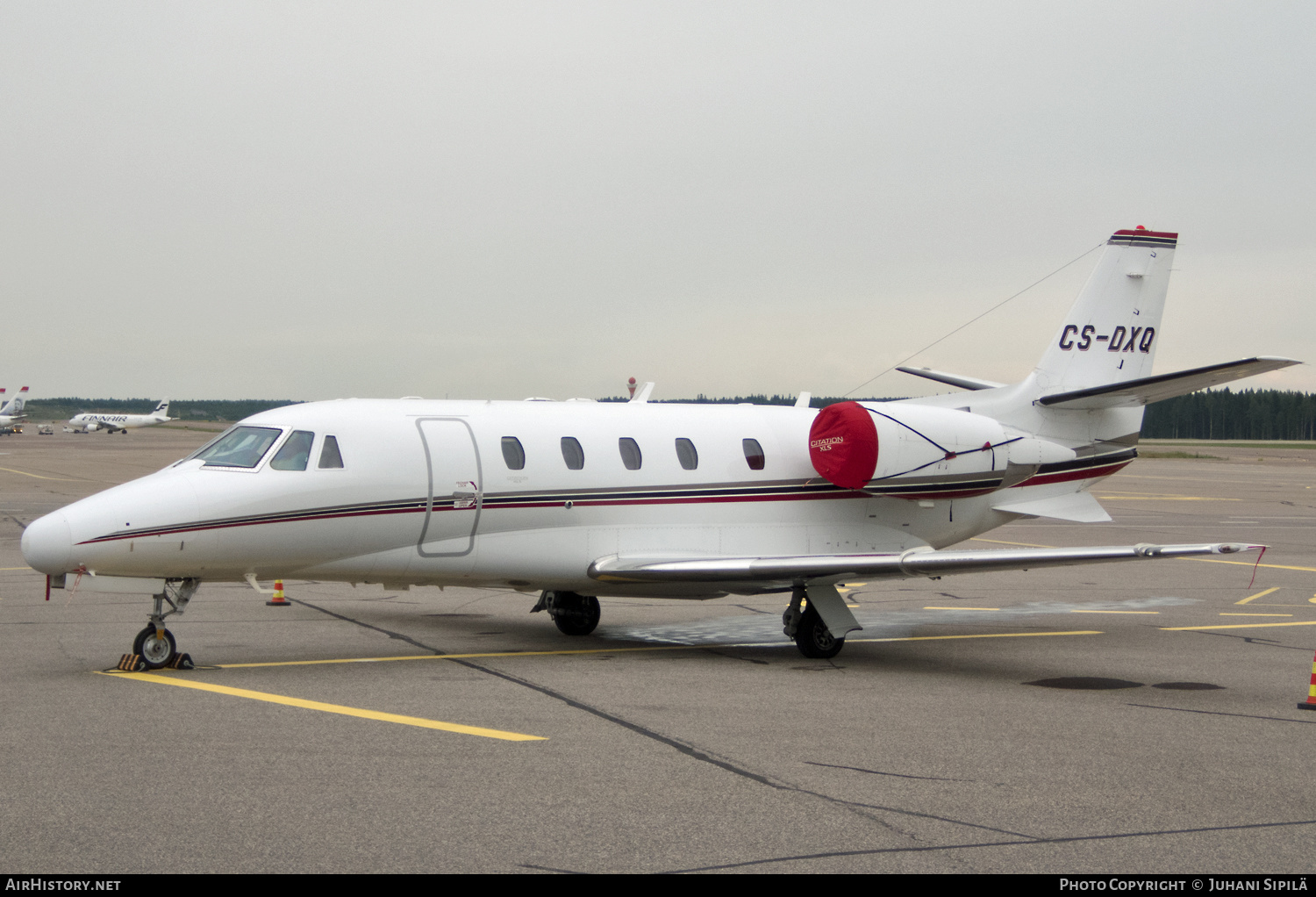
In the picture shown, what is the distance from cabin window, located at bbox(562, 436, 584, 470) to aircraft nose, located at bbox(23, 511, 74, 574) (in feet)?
17.7

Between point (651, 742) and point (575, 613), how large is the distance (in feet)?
21.5

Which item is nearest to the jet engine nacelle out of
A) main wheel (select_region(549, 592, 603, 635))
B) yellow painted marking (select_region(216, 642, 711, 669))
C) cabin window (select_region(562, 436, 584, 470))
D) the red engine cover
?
the red engine cover

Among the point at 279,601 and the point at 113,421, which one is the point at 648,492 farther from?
the point at 113,421

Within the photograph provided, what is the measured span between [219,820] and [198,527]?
18.3ft

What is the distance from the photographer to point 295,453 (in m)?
13.0

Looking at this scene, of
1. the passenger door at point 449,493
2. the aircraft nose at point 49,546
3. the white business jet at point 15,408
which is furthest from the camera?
the white business jet at point 15,408

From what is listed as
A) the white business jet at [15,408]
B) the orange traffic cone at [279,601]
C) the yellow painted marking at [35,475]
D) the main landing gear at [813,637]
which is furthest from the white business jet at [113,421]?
the main landing gear at [813,637]

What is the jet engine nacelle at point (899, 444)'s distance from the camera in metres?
15.3

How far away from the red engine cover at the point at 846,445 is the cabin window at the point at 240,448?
675 cm

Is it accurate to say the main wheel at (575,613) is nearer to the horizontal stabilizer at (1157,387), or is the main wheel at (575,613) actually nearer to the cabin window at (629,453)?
the cabin window at (629,453)

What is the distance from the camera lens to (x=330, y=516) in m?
12.9

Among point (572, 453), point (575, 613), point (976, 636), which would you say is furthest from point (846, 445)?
point (575, 613)
